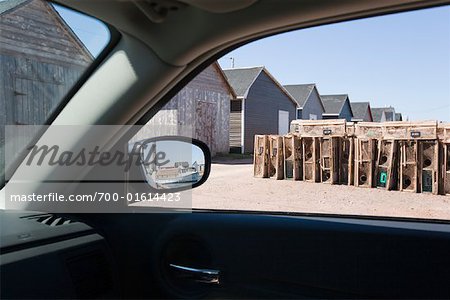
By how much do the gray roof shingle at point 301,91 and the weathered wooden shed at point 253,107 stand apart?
10.2 ft

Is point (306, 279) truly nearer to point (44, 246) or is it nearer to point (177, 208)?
point (177, 208)

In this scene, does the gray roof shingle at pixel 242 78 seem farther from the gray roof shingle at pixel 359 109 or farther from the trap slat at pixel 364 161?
the gray roof shingle at pixel 359 109

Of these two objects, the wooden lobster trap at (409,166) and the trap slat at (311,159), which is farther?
the trap slat at (311,159)

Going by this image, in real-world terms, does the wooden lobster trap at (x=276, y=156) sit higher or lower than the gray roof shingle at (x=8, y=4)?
lower

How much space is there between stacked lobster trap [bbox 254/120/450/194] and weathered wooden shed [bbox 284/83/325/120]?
16.7 m

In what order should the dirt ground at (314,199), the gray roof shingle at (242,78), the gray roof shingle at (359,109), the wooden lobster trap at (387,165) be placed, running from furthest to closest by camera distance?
the gray roof shingle at (359,109)
the gray roof shingle at (242,78)
the wooden lobster trap at (387,165)
the dirt ground at (314,199)

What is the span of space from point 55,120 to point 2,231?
20.4 inches

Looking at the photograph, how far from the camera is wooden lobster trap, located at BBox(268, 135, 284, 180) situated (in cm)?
1305

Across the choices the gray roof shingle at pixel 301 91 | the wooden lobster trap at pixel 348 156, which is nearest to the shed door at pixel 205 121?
the wooden lobster trap at pixel 348 156

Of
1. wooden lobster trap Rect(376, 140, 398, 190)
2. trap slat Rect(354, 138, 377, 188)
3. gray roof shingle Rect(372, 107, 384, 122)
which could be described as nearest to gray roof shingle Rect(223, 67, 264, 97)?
trap slat Rect(354, 138, 377, 188)

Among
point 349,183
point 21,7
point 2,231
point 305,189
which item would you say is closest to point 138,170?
point 2,231

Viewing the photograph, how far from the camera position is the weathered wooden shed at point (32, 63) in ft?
6.04

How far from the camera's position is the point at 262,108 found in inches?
985

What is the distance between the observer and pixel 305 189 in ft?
36.5
